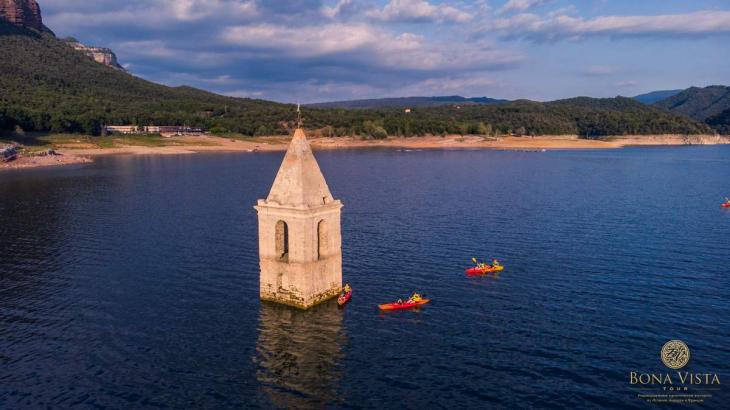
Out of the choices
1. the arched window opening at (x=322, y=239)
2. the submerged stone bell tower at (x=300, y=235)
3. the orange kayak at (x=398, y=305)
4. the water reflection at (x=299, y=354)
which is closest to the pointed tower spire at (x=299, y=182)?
the submerged stone bell tower at (x=300, y=235)

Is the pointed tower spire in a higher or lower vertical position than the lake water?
higher

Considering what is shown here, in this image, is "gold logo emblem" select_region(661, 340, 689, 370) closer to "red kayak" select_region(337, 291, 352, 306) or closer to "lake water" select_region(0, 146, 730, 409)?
"lake water" select_region(0, 146, 730, 409)

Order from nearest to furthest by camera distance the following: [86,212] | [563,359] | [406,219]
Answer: [563,359] → [406,219] → [86,212]

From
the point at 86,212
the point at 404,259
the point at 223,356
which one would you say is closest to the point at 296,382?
the point at 223,356

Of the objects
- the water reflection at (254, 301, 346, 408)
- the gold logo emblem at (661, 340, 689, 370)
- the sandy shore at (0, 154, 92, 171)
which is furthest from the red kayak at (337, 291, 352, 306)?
the sandy shore at (0, 154, 92, 171)

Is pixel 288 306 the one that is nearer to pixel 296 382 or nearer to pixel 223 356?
pixel 223 356

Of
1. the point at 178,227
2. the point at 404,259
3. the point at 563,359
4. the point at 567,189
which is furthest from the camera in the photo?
the point at 567,189
